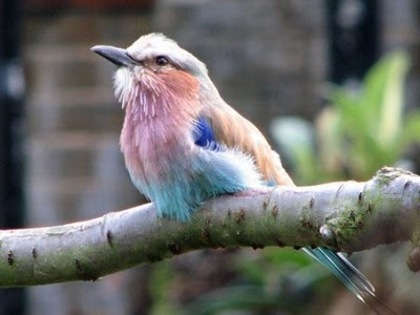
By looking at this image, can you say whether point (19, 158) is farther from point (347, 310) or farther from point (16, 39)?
point (347, 310)

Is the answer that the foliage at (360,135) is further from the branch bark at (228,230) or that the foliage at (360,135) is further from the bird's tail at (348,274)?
the branch bark at (228,230)

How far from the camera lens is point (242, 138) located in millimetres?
3486

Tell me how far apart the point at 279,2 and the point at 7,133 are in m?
1.80

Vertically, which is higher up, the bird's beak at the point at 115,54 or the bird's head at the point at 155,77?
the bird's beak at the point at 115,54

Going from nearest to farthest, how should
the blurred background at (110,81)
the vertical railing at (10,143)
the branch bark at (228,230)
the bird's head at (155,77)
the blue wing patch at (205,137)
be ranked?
1. the branch bark at (228,230)
2. the blue wing patch at (205,137)
3. the bird's head at (155,77)
4. the vertical railing at (10,143)
5. the blurred background at (110,81)

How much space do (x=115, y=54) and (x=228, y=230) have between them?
2.55ft

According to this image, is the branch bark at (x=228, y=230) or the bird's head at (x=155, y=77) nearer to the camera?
the branch bark at (x=228, y=230)

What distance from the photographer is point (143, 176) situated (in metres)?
3.42

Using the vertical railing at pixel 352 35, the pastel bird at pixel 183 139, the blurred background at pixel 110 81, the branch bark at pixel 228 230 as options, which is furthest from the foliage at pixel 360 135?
the branch bark at pixel 228 230

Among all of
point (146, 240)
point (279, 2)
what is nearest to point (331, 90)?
point (279, 2)

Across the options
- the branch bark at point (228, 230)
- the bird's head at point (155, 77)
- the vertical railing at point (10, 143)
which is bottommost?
the vertical railing at point (10, 143)

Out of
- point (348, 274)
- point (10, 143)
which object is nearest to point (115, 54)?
point (348, 274)

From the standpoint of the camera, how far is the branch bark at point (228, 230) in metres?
2.52

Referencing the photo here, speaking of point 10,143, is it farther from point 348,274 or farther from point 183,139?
point 348,274
